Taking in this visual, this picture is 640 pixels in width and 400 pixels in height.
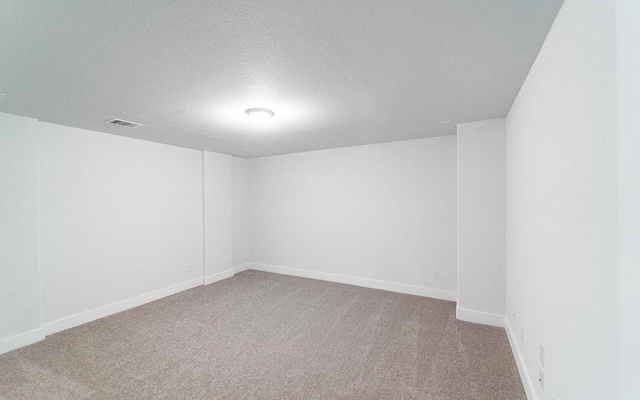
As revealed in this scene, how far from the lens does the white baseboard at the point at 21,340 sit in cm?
271

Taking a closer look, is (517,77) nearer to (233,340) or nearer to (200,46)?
(200,46)

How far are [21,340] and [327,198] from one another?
4.40 meters

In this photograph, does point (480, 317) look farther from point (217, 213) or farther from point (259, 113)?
point (217, 213)

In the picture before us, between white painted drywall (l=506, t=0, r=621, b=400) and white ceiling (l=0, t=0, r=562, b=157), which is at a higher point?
white ceiling (l=0, t=0, r=562, b=157)

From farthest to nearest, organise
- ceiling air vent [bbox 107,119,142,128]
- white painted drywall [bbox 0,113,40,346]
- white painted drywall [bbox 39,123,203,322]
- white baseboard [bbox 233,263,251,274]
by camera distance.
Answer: white baseboard [bbox 233,263,251,274], white painted drywall [bbox 39,123,203,322], ceiling air vent [bbox 107,119,142,128], white painted drywall [bbox 0,113,40,346]

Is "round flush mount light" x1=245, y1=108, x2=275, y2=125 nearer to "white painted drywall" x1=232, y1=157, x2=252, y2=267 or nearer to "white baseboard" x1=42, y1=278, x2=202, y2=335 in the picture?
"white painted drywall" x1=232, y1=157, x2=252, y2=267

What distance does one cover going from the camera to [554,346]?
146 cm

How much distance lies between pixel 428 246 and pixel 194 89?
151 inches

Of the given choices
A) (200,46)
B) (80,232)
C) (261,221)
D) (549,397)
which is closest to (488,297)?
(549,397)

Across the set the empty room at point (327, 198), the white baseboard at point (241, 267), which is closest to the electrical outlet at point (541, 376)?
the empty room at point (327, 198)

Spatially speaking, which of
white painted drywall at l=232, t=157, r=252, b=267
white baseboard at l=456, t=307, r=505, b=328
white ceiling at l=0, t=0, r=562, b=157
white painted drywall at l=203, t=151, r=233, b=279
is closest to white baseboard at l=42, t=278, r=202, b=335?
white painted drywall at l=203, t=151, r=233, b=279

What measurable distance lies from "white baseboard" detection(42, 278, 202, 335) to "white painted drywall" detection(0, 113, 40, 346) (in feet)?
0.71

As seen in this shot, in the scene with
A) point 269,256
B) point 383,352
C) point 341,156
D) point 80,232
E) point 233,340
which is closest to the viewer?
point 383,352

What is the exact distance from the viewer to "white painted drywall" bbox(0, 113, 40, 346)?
279 centimetres
